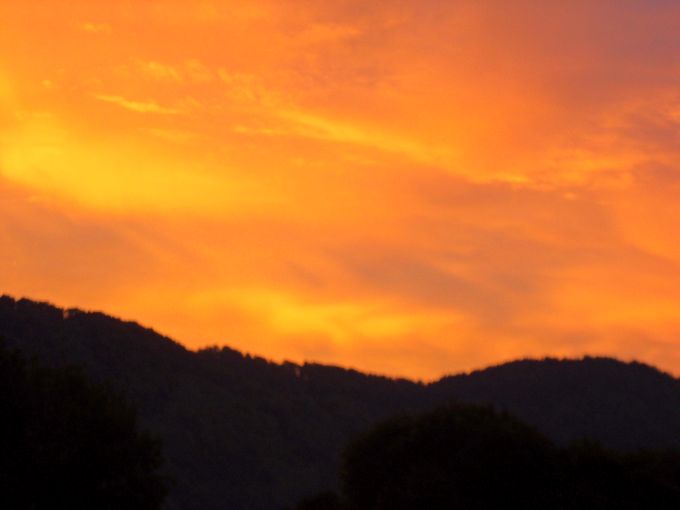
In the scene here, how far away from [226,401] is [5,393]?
13973cm

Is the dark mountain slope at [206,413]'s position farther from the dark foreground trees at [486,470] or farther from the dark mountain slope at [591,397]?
the dark foreground trees at [486,470]

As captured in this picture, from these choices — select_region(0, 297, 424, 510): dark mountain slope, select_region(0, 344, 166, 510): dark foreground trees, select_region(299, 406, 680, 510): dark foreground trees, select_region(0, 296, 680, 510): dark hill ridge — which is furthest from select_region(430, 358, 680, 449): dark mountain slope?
select_region(0, 344, 166, 510): dark foreground trees

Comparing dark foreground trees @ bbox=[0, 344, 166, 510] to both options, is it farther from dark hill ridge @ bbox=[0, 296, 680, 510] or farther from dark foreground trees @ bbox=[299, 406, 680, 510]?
dark hill ridge @ bbox=[0, 296, 680, 510]

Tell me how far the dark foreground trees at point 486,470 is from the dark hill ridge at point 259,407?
69.3 meters

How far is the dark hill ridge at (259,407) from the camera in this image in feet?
528

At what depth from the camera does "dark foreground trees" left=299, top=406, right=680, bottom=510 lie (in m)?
70.9

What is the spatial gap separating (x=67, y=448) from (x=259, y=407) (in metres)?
142

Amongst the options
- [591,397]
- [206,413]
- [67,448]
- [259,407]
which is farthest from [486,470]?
[259,407]

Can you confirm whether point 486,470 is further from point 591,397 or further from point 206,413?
point 591,397

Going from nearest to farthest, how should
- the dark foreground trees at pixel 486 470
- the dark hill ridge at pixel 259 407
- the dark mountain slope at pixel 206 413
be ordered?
the dark foreground trees at pixel 486 470 → the dark mountain slope at pixel 206 413 → the dark hill ridge at pixel 259 407

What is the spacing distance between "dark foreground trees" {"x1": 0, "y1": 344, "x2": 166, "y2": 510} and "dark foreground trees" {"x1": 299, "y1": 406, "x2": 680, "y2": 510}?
931 inches

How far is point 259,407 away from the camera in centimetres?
19125

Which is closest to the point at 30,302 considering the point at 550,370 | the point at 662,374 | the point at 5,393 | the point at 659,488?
the point at 550,370

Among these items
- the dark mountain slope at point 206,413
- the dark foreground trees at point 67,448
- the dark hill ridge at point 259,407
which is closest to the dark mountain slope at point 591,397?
the dark hill ridge at point 259,407
